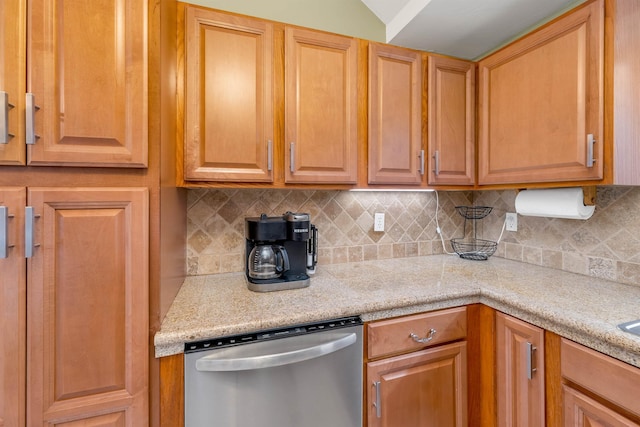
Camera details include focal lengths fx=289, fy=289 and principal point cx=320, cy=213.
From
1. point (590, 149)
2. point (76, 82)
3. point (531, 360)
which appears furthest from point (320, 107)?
point (531, 360)

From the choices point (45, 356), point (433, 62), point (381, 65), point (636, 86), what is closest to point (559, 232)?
point (636, 86)

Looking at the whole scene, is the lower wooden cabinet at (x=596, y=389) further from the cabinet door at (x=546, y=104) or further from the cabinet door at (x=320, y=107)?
the cabinet door at (x=320, y=107)

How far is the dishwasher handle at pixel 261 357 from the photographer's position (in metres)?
0.93

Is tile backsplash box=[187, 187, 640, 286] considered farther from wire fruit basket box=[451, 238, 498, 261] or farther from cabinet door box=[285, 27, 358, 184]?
cabinet door box=[285, 27, 358, 184]

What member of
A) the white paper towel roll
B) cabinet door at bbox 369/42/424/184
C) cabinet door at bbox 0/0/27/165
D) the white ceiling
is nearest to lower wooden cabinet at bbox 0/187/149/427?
cabinet door at bbox 0/0/27/165

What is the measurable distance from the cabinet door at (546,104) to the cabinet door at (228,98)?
124cm

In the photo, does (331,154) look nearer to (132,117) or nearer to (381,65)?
(381,65)

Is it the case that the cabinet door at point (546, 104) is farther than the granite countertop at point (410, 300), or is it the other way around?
the cabinet door at point (546, 104)

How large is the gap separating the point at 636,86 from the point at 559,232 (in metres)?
0.79

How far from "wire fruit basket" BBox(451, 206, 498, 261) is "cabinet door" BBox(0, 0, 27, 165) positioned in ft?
7.22

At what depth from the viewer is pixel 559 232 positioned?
1.62 metres

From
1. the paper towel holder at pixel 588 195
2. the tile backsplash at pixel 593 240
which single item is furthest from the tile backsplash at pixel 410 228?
the paper towel holder at pixel 588 195

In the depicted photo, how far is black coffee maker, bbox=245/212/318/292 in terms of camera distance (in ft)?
4.16

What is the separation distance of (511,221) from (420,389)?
125 cm
